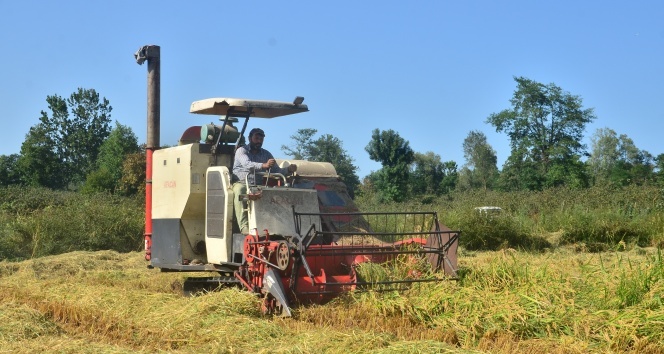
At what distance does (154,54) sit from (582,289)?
842cm

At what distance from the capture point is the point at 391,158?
127ft

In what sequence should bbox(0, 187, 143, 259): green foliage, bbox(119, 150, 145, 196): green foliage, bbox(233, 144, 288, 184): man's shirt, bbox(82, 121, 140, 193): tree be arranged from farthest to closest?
bbox(82, 121, 140, 193): tree, bbox(119, 150, 145, 196): green foliage, bbox(0, 187, 143, 259): green foliage, bbox(233, 144, 288, 184): man's shirt

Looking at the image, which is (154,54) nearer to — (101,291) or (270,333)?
(101,291)

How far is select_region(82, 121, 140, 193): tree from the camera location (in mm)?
42094

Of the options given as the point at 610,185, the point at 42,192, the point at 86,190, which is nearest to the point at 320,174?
the point at 610,185

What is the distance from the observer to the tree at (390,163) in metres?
38.1

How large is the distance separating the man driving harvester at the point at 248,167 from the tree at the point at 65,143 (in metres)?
48.2

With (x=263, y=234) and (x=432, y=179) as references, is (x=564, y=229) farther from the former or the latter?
(x=432, y=179)

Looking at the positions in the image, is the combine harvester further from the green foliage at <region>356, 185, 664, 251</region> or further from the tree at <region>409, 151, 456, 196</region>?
the tree at <region>409, 151, 456, 196</region>

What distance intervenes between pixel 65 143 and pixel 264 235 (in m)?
54.9

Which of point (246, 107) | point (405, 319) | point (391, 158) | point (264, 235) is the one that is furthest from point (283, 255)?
point (391, 158)

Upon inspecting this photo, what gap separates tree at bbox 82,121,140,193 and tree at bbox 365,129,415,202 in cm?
1316

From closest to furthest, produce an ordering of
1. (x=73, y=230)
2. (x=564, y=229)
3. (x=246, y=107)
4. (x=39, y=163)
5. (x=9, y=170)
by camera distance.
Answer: (x=246, y=107) → (x=564, y=229) → (x=73, y=230) → (x=9, y=170) → (x=39, y=163)

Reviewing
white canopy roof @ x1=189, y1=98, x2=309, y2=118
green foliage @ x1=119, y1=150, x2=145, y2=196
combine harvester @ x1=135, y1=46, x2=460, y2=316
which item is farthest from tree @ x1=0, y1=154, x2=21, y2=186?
white canopy roof @ x1=189, y1=98, x2=309, y2=118
